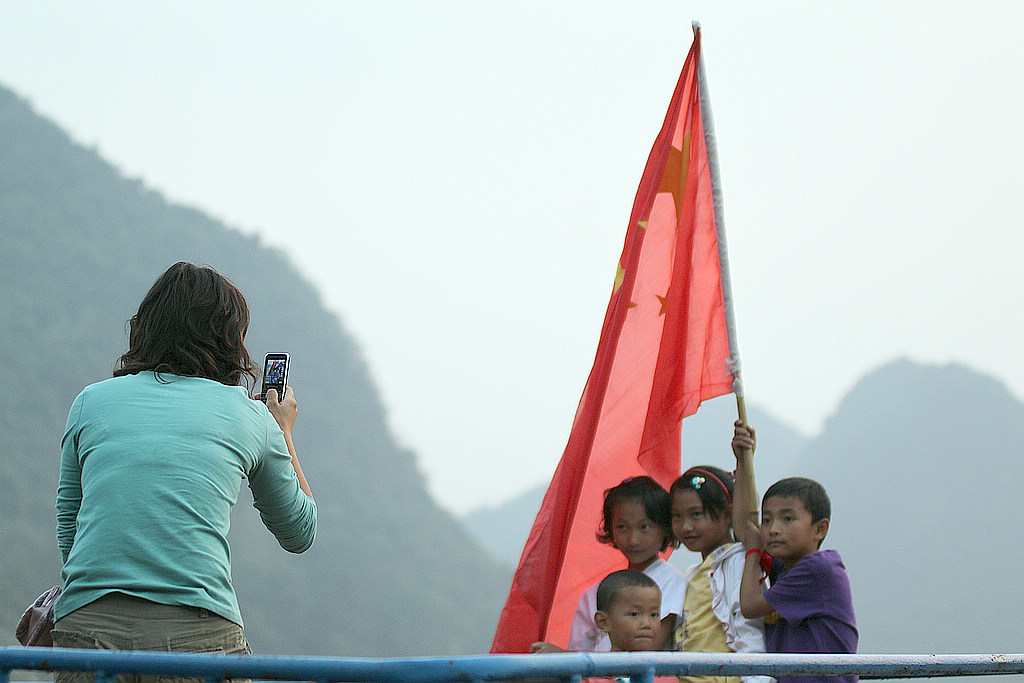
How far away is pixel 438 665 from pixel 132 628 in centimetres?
90

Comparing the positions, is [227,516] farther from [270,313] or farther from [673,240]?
[270,313]

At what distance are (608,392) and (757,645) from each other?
3.83 feet

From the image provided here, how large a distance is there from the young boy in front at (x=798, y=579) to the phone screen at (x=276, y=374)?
1559mm

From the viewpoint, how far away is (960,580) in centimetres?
7888

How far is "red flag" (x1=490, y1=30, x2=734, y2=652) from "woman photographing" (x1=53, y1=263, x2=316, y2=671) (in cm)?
168

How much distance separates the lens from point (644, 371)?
446 centimetres

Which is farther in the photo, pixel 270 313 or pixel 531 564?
pixel 270 313

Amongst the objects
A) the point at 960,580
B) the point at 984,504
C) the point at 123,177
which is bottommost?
the point at 960,580

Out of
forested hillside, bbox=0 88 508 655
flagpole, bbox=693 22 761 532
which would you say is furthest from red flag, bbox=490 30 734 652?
forested hillside, bbox=0 88 508 655

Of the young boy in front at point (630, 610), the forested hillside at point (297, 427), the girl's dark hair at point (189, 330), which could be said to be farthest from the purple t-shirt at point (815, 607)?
the forested hillside at point (297, 427)

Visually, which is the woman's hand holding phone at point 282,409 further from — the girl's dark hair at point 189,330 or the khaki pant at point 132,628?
the khaki pant at point 132,628

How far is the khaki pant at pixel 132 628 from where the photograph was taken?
231 centimetres

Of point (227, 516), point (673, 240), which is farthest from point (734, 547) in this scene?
point (227, 516)

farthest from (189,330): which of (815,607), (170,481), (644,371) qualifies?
(644,371)
